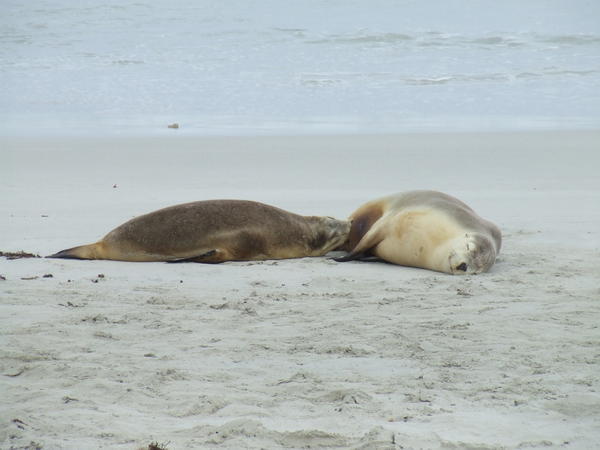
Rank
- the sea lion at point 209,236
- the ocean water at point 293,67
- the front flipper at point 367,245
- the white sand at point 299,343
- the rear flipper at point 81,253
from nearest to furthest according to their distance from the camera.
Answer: the white sand at point 299,343
the rear flipper at point 81,253
the sea lion at point 209,236
the front flipper at point 367,245
the ocean water at point 293,67

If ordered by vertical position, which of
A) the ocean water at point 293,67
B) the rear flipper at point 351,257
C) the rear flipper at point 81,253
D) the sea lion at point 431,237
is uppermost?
the ocean water at point 293,67

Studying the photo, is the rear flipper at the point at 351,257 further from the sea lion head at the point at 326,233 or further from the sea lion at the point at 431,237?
the sea lion head at the point at 326,233

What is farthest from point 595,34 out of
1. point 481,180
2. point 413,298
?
point 413,298

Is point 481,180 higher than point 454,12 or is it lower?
lower

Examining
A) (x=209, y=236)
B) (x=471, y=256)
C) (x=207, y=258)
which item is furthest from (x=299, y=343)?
(x=209, y=236)

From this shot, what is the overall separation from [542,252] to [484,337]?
94.3 inches

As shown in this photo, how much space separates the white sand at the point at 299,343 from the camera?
2.80 m

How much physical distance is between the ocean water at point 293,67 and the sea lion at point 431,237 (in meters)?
6.77

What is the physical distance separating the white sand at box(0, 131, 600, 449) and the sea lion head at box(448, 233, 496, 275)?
0.13 meters

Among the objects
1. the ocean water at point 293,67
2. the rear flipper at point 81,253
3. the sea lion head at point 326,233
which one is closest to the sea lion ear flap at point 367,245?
the sea lion head at point 326,233

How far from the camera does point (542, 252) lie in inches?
244

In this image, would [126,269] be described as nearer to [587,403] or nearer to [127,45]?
[587,403]

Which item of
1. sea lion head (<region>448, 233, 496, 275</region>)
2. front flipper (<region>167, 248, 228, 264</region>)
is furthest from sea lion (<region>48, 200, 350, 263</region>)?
sea lion head (<region>448, 233, 496, 275</region>)

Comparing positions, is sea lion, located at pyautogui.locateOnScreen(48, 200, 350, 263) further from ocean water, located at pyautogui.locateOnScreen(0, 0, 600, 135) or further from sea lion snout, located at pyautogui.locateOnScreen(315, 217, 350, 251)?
ocean water, located at pyautogui.locateOnScreen(0, 0, 600, 135)
